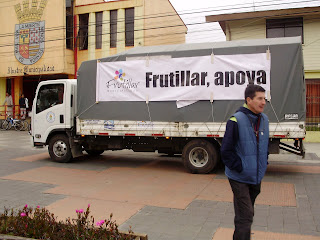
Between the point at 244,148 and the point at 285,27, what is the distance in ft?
51.1

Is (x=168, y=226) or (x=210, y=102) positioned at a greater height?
(x=210, y=102)

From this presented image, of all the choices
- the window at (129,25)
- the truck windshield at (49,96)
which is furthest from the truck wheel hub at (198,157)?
the window at (129,25)

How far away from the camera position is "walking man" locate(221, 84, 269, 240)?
11.4ft

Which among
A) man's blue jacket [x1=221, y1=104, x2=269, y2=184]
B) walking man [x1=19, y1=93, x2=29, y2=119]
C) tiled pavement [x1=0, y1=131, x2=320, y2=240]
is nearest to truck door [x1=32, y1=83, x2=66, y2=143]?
tiled pavement [x1=0, y1=131, x2=320, y2=240]

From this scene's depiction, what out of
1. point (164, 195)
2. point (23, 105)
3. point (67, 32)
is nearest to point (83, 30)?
point (67, 32)

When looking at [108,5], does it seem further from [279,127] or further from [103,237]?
[103,237]

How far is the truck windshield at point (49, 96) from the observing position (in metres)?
10.2

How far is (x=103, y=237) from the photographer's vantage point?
3.35 metres

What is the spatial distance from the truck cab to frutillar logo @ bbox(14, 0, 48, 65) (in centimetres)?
1365

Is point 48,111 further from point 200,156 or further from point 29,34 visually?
point 29,34

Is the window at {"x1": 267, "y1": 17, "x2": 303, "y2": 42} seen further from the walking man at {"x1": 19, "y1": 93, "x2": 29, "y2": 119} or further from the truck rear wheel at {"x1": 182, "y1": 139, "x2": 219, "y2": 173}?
the walking man at {"x1": 19, "y1": 93, "x2": 29, "y2": 119}

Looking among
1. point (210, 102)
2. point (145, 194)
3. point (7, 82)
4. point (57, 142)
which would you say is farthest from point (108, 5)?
point (145, 194)

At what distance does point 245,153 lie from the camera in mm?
3475

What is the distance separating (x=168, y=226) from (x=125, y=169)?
15.3 feet
